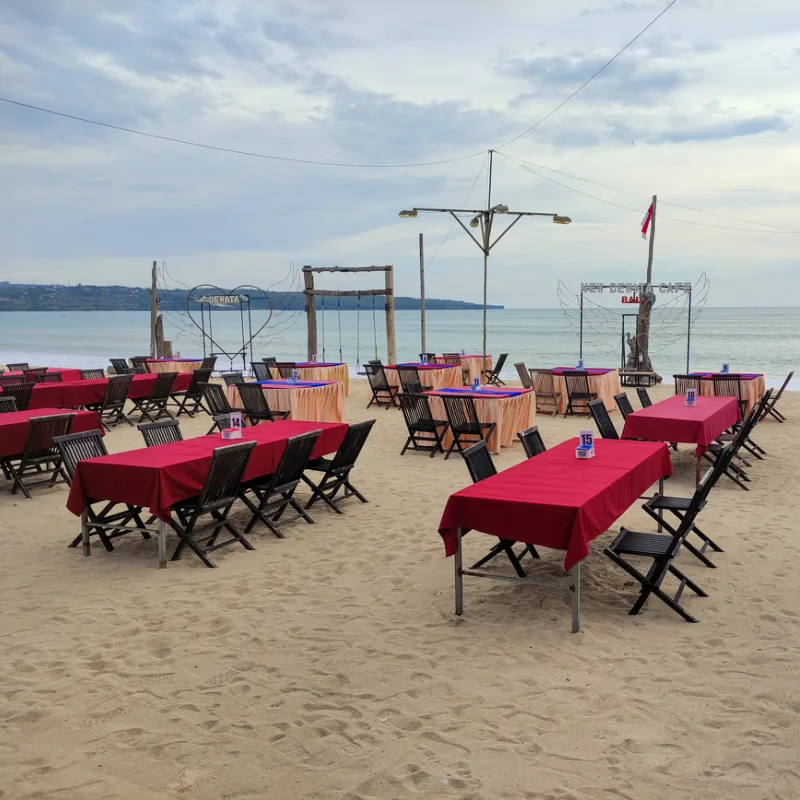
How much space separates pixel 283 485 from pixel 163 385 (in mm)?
6704

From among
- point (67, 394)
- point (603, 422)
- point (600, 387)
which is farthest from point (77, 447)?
Answer: point (600, 387)

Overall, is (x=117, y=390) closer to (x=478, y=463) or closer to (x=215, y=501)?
(x=215, y=501)

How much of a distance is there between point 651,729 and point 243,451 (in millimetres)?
3262

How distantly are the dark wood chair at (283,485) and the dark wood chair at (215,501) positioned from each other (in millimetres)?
258

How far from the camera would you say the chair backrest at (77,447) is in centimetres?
593

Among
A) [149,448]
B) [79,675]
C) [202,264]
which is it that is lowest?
[79,675]

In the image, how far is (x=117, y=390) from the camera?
1149 centimetres

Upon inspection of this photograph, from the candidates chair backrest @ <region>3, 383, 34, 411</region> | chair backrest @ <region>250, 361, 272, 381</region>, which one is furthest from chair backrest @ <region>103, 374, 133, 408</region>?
chair backrest @ <region>250, 361, 272, 381</region>

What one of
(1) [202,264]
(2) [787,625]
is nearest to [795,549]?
(2) [787,625]

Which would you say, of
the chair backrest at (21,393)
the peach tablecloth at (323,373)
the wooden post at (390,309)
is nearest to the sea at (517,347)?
the wooden post at (390,309)

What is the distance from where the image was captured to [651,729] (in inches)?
125

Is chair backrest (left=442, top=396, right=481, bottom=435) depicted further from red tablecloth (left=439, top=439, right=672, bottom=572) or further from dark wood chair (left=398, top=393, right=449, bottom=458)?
red tablecloth (left=439, top=439, right=672, bottom=572)

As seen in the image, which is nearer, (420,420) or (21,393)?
(420,420)

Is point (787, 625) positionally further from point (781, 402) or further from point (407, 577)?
point (781, 402)
